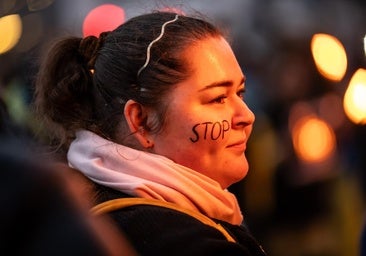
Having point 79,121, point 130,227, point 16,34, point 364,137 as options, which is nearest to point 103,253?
point 130,227

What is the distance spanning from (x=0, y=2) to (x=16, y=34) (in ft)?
1.28

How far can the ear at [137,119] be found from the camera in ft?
7.62

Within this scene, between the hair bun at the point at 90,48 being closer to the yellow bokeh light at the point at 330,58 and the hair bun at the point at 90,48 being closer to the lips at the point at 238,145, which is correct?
the lips at the point at 238,145

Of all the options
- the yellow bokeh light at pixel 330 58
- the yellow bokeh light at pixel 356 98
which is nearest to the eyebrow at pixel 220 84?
the yellow bokeh light at pixel 356 98

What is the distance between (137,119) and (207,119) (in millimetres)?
199

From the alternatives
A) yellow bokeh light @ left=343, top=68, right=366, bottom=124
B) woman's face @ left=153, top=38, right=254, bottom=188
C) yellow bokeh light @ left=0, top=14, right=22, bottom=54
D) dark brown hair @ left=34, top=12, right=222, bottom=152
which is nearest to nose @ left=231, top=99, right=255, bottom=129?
woman's face @ left=153, top=38, right=254, bottom=188

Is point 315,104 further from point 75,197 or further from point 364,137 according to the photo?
point 75,197

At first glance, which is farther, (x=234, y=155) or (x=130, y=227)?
(x=234, y=155)

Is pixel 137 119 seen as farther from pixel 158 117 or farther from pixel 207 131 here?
pixel 207 131

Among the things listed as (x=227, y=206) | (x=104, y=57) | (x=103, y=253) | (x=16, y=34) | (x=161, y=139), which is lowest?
(x=16, y=34)

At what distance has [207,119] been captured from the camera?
2.29 metres

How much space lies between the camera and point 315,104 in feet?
19.3

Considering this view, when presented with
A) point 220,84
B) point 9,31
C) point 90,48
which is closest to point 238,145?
point 220,84

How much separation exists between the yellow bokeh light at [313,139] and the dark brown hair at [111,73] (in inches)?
131
